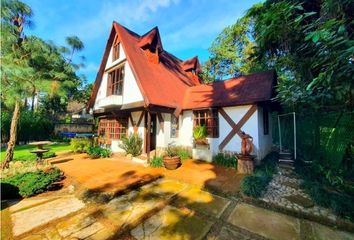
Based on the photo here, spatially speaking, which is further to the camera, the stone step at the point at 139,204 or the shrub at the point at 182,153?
the shrub at the point at 182,153

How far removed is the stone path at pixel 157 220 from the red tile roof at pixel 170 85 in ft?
15.1

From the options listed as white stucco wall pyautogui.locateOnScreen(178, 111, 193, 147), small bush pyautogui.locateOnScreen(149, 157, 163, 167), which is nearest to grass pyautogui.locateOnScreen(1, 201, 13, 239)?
small bush pyautogui.locateOnScreen(149, 157, 163, 167)

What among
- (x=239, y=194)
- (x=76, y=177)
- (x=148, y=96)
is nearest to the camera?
(x=239, y=194)

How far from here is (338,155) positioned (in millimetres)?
5059

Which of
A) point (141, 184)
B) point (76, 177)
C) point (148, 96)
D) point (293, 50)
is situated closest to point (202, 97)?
point (148, 96)

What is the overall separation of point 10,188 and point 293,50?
10188mm

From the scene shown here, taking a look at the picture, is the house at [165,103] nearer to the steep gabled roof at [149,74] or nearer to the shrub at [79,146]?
Answer: the steep gabled roof at [149,74]

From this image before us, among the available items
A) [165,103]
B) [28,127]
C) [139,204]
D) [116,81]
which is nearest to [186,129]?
[165,103]

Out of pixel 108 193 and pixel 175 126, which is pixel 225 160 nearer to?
pixel 175 126

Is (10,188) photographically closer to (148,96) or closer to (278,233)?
(148,96)

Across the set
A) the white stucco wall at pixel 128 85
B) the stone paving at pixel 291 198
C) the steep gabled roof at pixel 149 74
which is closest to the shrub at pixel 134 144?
the white stucco wall at pixel 128 85

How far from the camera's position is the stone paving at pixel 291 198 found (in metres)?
3.89

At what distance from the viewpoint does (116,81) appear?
10867 millimetres

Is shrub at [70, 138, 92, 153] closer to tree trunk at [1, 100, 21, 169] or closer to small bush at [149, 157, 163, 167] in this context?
tree trunk at [1, 100, 21, 169]
